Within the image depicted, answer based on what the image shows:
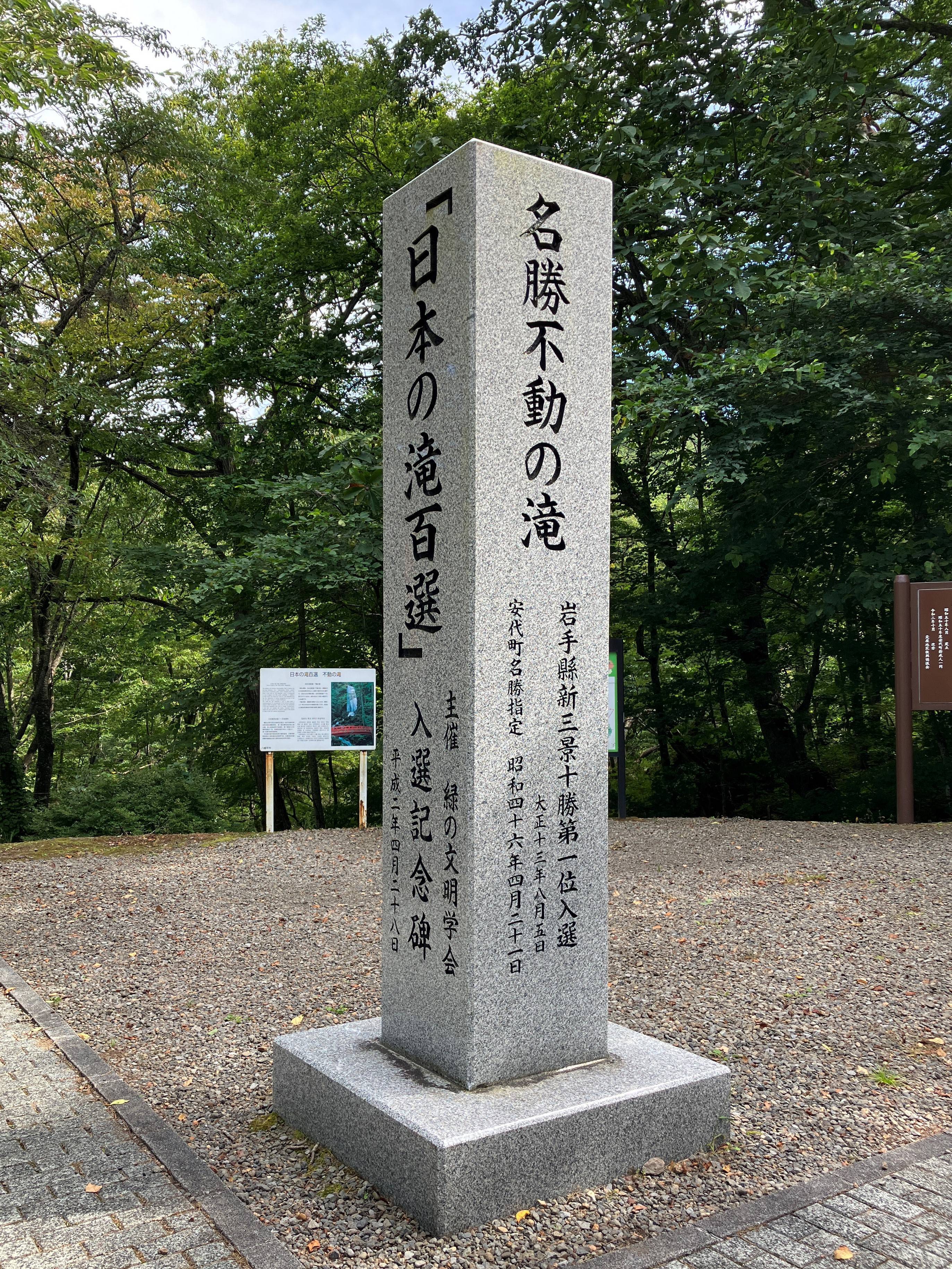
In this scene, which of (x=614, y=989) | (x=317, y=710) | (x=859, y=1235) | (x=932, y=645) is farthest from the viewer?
(x=317, y=710)

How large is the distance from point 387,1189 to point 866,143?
10.5m

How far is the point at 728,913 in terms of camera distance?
6.20 m

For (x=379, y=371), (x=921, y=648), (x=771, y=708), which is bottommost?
(x=771, y=708)

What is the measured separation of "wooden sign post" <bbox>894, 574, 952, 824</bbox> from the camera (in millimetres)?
8867

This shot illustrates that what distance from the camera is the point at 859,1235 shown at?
2.59 metres

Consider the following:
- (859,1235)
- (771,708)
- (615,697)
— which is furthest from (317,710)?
(859,1235)

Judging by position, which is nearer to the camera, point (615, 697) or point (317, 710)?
point (317, 710)

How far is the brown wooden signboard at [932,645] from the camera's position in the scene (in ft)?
29.1

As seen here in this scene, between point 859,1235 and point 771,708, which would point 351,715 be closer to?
point 771,708

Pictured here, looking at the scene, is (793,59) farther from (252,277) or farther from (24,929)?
(24,929)

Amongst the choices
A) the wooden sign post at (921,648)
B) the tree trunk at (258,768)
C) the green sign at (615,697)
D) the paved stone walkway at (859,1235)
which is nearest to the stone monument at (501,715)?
the paved stone walkway at (859,1235)

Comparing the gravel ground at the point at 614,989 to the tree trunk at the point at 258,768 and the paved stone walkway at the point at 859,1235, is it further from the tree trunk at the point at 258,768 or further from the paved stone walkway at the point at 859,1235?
the tree trunk at the point at 258,768

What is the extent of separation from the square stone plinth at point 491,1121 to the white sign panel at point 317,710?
6.38 meters

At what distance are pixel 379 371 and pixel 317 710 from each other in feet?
17.3
